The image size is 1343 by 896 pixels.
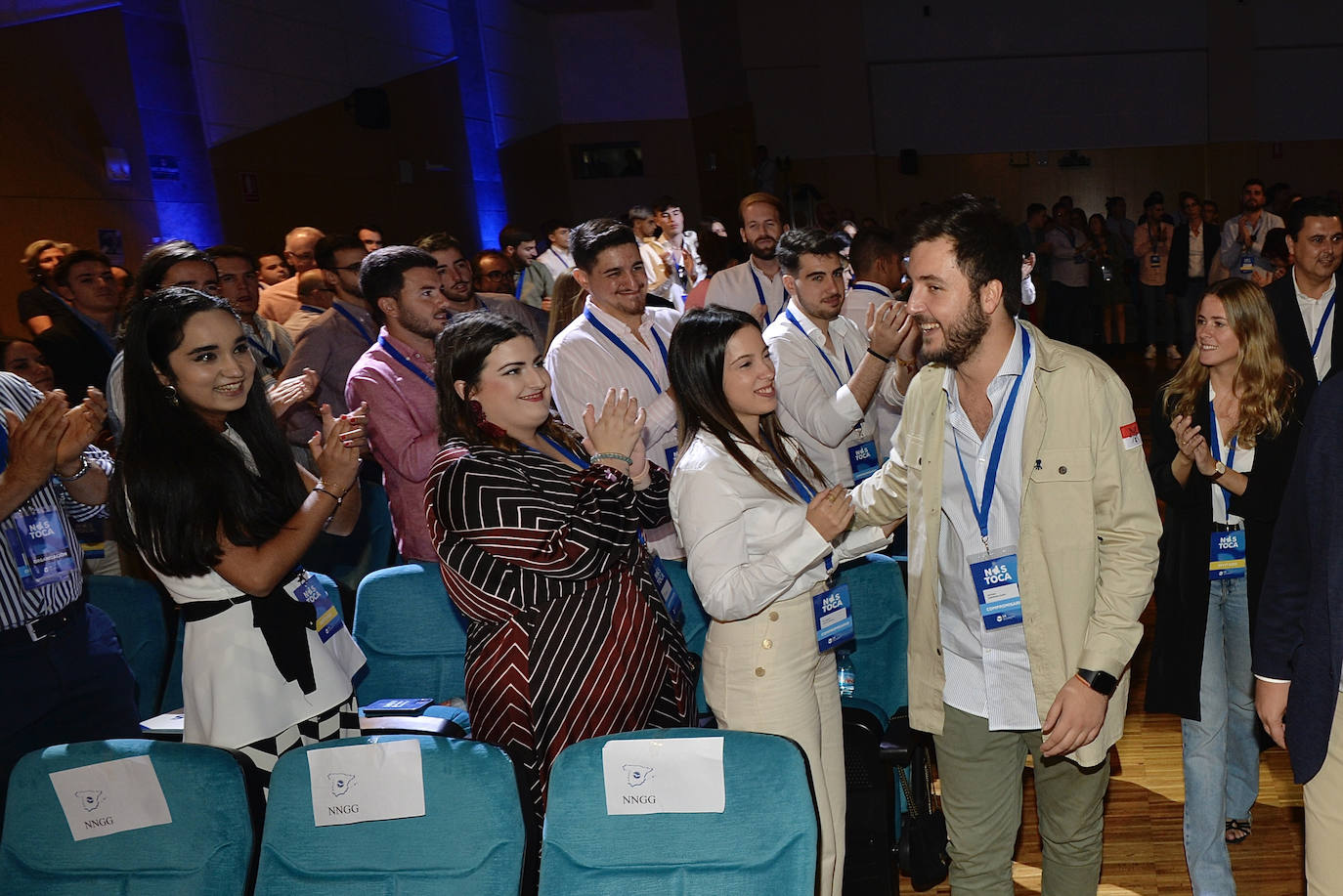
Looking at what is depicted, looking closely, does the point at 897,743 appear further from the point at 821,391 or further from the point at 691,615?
the point at 821,391

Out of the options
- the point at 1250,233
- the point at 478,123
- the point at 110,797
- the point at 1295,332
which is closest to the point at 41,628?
the point at 110,797

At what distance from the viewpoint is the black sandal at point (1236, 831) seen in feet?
9.55

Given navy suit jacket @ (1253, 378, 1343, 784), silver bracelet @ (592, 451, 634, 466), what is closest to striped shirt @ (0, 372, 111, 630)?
silver bracelet @ (592, 451, 634, 466)

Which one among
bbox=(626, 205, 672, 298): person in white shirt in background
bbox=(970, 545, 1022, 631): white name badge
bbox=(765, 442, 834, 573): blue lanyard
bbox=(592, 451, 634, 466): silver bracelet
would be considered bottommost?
bbox=(970, 545, 1022, 631): white name badge

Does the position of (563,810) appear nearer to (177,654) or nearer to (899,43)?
(177,654)

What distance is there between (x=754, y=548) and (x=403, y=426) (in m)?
1.40

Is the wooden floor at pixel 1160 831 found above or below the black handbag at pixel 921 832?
below

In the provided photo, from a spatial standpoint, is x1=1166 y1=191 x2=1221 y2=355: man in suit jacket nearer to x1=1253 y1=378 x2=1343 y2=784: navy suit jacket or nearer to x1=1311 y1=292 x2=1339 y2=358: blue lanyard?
x1=1311 y1=292 x2=1339 y2=358: blue lanyard

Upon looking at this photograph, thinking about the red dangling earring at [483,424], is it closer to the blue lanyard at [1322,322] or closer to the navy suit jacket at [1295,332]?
the navy suit jacket at [1295,332]

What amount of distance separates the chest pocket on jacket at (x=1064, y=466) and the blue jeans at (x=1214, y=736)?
35.7 inches

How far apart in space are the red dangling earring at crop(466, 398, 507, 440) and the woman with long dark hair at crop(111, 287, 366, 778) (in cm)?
26

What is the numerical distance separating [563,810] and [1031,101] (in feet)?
52.2

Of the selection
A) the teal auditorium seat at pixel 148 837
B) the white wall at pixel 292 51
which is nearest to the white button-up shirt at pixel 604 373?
the teal auditorium seat at pixel 148 837

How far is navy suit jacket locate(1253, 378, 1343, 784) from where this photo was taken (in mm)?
1790
